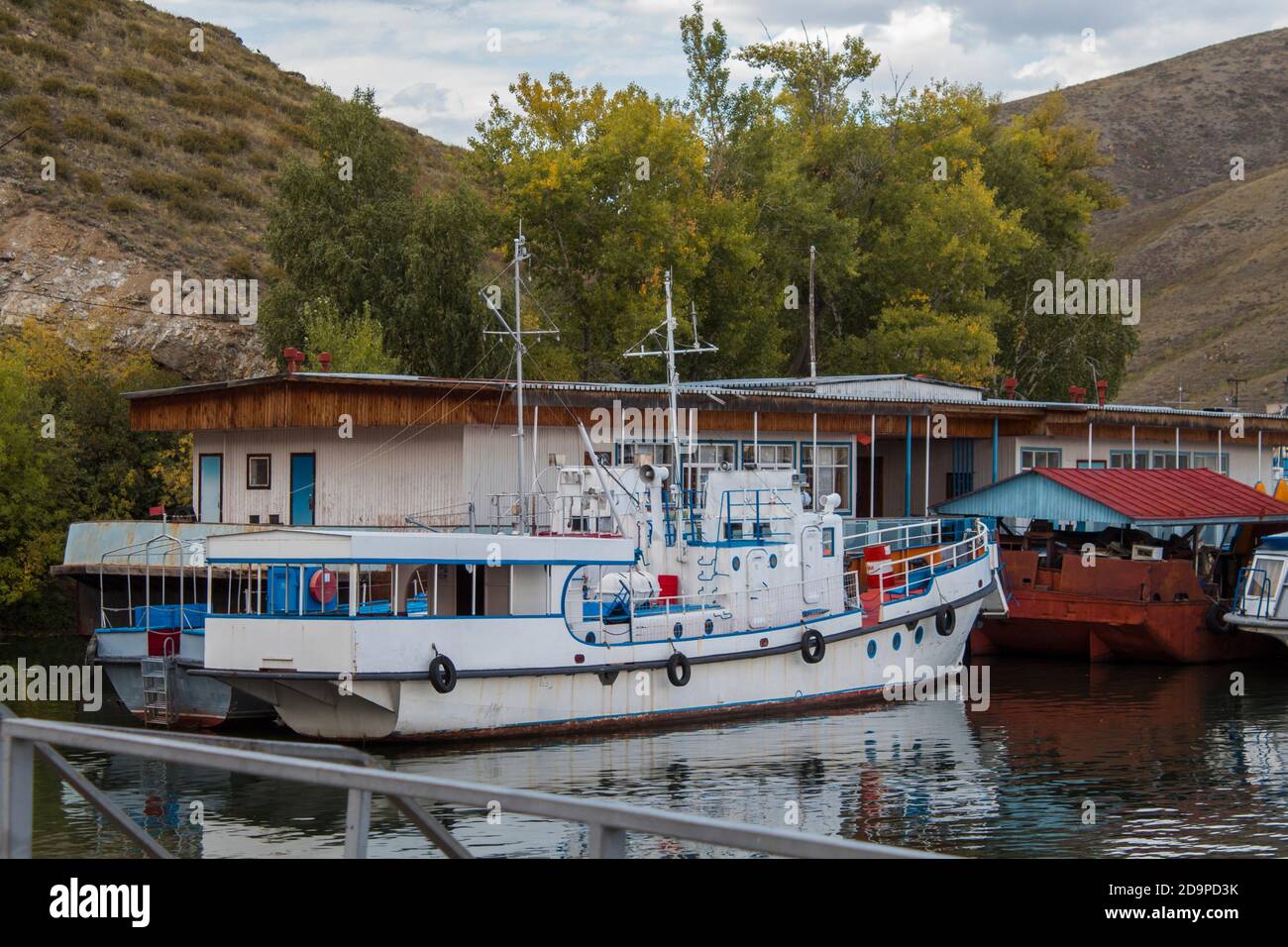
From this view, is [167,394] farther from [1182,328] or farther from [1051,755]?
[1182,328]

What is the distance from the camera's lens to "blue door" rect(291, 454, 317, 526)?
3734 centimetres

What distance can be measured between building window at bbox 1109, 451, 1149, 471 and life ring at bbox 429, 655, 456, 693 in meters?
32.0

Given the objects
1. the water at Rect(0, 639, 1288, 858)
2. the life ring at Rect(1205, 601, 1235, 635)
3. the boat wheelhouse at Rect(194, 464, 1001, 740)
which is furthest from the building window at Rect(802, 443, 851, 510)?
the water at Rect(0, 639, 1288, 858)

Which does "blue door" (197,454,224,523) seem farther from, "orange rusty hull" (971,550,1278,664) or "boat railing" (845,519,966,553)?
"orange rusty hull" (971,550,1278,664)

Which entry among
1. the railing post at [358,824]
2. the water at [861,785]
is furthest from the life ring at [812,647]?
the railing post at [358,824]

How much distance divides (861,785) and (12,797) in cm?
1937

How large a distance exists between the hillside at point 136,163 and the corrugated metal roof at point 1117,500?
99.6 feet

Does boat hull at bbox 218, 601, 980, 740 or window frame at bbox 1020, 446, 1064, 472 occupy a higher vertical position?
window frame at bbox 1020, 446, 1064, 472

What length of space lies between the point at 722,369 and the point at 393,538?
43228 mm

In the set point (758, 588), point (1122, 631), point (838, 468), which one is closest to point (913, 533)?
point (838, 468)

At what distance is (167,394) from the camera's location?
3931 centimetres

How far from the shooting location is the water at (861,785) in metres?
19.9

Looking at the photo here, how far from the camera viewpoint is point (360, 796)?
5.92 meters

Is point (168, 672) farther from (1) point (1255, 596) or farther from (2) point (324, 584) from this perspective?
(1) point (1255, 596)
